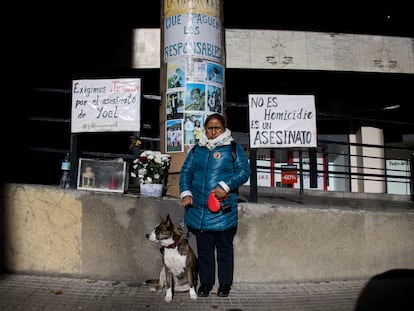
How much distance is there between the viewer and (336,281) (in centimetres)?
433

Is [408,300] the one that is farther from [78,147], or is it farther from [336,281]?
[78,147]

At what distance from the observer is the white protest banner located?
4504 mm

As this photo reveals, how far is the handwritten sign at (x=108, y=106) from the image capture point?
14.9 feet

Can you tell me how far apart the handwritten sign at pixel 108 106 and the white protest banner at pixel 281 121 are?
1523 mm

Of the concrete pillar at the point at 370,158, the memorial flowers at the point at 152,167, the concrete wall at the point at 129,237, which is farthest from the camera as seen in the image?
the concrete pillar at the point at 370,158

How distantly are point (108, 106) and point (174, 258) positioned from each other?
2.18 m

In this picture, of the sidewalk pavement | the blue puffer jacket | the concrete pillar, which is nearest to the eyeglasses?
the blue puffer jacket

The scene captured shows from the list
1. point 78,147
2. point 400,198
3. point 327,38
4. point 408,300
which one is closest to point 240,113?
point 327,38

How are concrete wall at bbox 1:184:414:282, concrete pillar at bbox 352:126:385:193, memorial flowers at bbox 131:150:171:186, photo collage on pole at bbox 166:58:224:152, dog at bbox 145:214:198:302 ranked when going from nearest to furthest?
dog at bbox 145:214:198:302
concrete wall at bbox 1:184:414:282
memorial flowers at bbox 131:150:171:186
photo collage on pole at bbox 166:58:224:152
concrete pillar at bbox 352:126:385:193

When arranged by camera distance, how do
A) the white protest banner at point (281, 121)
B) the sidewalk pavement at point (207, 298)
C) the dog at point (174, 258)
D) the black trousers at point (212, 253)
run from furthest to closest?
1. the white protest banner at point (281, 121)
2. the black trousers at point (212, 253)
3. the dog at point (174, 258)
4. the sidewalk pavement at point (207, 298)

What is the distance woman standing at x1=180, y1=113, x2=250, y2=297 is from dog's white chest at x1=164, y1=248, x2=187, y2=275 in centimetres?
23

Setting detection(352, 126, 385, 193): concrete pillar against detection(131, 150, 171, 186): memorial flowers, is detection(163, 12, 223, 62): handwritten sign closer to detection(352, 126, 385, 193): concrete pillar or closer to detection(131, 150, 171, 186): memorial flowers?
detection(131, 150, 171, 186): memorial flowers

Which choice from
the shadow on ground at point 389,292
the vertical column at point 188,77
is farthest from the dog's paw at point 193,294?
the shadow on ground at point 389,292

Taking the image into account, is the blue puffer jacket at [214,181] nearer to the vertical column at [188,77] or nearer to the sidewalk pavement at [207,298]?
the sidewalk pavement at [207,298]
